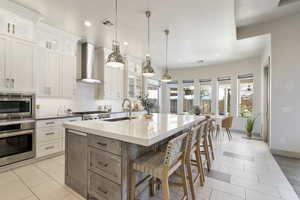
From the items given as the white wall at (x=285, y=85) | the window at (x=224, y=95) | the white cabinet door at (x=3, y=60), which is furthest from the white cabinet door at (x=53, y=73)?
the window at (x=224, y=95)

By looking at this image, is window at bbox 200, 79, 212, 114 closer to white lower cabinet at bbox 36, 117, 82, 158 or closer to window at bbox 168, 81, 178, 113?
window at bbox 168, 81, 178, 113

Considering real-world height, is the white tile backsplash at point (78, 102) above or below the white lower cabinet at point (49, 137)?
above

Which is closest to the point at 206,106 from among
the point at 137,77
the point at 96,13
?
the point at 137,77

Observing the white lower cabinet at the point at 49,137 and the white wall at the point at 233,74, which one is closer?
the white lower cabinet at the point at 49,137

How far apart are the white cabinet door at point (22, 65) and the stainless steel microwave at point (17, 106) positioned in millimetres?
156

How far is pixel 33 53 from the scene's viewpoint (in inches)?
114

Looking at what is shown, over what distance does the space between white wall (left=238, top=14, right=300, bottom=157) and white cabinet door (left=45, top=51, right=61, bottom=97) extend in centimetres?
530

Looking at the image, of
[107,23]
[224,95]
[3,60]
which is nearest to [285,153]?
[224,95]

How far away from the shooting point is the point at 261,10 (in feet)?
10.7

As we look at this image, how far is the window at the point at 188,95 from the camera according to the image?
7.54m

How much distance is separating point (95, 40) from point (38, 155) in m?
3.17

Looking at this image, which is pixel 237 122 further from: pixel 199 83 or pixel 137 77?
pixel 137 77

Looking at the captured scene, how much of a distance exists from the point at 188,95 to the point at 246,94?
2571 millimetres

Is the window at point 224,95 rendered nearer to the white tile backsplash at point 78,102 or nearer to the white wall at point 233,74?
the white wall at point 233,74
